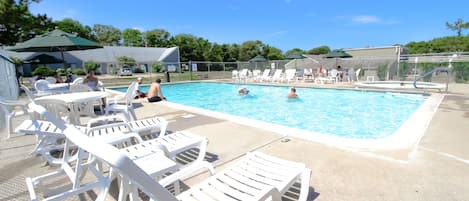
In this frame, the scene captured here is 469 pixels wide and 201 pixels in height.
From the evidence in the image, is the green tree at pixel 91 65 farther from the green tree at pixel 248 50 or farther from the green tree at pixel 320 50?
the green tree at pixel 320 50

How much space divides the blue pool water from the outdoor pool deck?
242 cm

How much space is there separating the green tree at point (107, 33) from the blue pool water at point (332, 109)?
158 feet

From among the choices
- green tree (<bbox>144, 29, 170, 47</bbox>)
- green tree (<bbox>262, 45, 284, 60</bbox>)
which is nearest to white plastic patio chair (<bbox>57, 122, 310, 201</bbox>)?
green tree (<bbox>262, 45, 284, 60</bbox>)

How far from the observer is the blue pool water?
630 cm

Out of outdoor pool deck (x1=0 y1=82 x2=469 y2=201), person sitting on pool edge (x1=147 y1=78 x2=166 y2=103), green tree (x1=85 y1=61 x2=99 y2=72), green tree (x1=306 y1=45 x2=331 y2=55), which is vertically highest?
green tree (x1=306 y1=45 x2=331 y2=55)

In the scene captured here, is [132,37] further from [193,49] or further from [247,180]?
[247,180]

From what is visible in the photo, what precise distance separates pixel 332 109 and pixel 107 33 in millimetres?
56288

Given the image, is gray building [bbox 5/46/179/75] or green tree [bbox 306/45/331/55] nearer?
gray building [bbox 5/46/179/75]

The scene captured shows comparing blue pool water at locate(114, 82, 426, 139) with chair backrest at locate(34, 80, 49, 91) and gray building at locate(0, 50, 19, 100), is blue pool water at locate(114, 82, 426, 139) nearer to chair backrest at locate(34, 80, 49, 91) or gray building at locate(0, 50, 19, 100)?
chair backrest at locate(34, 80, 49, 91)

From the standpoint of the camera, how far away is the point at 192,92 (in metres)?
13.9

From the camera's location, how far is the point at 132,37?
51.3 m

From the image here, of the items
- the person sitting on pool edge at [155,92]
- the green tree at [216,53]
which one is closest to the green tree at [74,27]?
the green tree at [216,53]

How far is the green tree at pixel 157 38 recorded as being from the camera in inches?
1897

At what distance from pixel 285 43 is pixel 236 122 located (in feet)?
197
